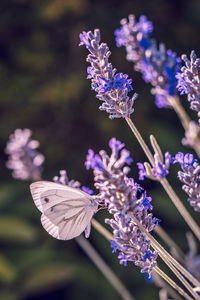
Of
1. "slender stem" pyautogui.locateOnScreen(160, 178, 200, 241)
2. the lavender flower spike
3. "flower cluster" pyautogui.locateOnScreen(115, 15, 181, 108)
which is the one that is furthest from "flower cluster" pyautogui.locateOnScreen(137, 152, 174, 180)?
"flower cluster" pyautogui.locateOnScreen(115, 15, 181, 108)

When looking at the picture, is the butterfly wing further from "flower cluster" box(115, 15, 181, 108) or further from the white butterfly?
"flower cluster" box(115, 15, 181, 108)

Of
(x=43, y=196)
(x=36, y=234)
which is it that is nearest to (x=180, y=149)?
(x=36, y=234)

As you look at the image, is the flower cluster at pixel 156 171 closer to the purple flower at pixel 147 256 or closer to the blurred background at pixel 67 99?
the purple flower at pixel 147 256

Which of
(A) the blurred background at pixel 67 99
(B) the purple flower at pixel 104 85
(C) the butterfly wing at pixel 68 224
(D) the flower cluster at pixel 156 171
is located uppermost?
(A) the blurred background at pixel 67 99

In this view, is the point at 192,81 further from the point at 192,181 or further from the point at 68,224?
the point at 68,224

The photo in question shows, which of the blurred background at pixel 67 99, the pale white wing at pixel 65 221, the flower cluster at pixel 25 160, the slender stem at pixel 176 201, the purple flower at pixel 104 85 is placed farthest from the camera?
the blurred background at pixel 67 99

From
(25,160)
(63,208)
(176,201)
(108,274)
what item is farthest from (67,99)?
(176,201)

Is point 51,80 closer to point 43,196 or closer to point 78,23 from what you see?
point 78,23

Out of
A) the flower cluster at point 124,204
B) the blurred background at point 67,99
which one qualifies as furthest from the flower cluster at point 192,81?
the blurred background at point 67,99
